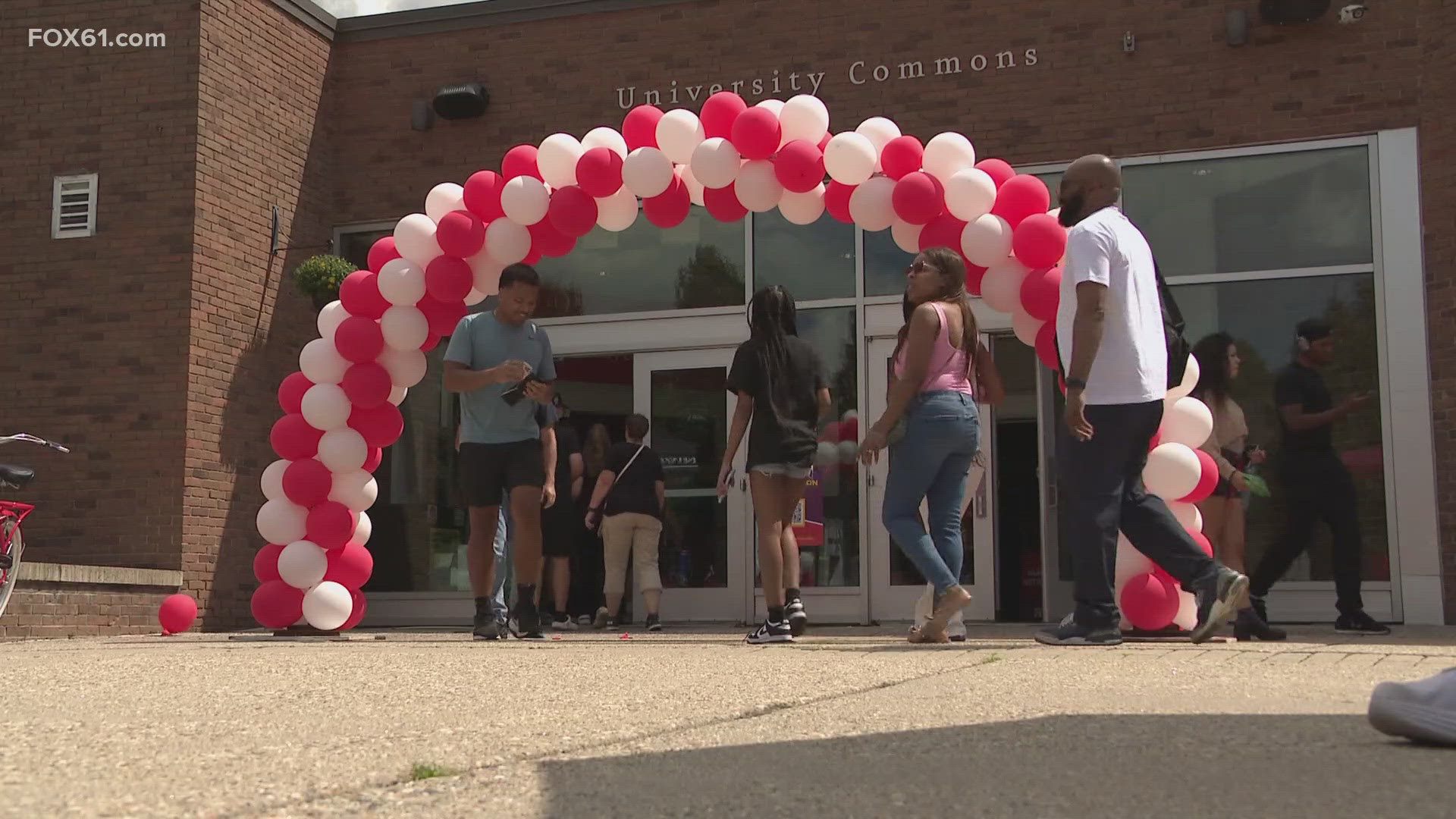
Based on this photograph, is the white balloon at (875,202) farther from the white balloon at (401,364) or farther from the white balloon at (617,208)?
the white balloon at (401,364)

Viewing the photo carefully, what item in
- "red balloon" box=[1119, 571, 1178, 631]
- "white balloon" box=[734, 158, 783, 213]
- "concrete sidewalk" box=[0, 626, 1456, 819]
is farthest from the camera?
"white balloon" box=[734, 158, 783, 213]

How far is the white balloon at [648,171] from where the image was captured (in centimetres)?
782

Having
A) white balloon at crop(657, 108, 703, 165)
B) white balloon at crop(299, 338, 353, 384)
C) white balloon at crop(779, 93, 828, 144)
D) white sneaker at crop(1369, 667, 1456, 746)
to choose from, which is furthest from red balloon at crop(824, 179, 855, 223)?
white sneaker at crop(1369, 667, 1456, 746)

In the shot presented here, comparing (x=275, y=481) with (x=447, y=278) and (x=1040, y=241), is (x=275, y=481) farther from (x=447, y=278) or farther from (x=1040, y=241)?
(x=1040, y=241)

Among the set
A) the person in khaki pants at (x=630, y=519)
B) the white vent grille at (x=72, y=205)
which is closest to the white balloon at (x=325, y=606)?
the person in khaki pants at (x=630, y=519)

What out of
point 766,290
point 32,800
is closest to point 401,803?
point 32,800

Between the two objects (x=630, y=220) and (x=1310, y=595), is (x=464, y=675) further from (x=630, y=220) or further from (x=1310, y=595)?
(x=1310, y=595)

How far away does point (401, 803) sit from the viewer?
8.05 ft

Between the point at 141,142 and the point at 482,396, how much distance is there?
17.0ft

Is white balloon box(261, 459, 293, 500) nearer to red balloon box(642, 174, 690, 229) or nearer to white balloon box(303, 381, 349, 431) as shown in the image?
white balloon box(303, 381, 349, 431)

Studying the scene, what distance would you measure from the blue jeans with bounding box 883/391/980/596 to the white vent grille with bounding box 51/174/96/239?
23.8 feet

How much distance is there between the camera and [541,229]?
317 inches

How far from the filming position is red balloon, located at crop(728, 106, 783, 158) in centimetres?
757

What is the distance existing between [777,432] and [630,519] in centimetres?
393
